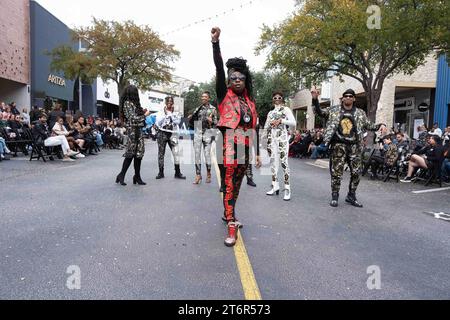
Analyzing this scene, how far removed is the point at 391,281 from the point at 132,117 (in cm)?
597

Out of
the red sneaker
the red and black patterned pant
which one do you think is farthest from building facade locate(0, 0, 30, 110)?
the red sneaker

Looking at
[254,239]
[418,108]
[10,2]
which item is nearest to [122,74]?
[10,2]

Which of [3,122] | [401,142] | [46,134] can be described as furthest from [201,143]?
[3,122]

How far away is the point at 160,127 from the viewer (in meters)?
8.73

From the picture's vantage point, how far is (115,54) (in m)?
28.4

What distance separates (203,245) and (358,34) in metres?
10.8

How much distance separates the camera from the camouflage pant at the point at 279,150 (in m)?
7.12

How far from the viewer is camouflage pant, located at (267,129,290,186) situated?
7117mm

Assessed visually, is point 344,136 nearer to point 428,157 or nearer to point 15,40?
point 428,157

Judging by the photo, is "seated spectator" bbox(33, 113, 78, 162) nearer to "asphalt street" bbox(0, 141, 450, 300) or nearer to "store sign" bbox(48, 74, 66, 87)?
"asphalt street" bbox(0, 141, 450, 300)

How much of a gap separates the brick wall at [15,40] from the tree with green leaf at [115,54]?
8.77 ft

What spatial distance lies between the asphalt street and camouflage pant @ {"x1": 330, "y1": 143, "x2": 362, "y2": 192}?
494mm
